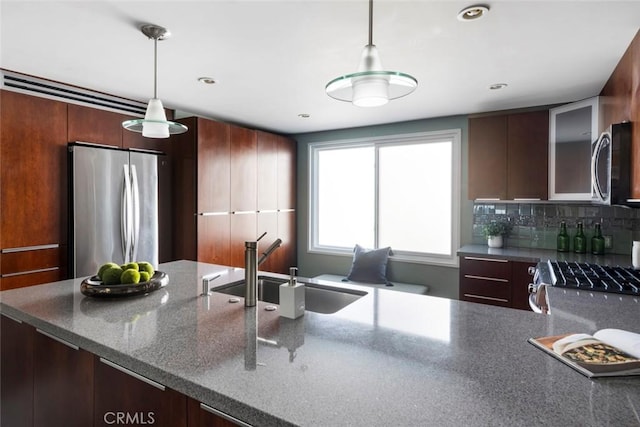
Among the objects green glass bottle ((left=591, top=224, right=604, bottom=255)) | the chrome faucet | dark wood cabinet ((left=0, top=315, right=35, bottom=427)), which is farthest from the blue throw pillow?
dark wood cabinet ((left=0, top=315, right=35, bottom=427))

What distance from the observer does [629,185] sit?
6.62 feet

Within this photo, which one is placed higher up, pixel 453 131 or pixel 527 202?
pixel 453 131

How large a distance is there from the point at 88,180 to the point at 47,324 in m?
1.94

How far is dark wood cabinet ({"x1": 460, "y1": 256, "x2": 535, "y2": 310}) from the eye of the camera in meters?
3.09

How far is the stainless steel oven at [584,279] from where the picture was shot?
1886 mm

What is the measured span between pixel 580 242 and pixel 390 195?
200 centimetres

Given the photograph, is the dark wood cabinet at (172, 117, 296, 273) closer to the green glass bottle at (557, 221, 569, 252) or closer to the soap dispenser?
the soap dispenser

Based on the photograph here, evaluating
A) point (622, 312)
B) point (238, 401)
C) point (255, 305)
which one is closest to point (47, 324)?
point (255, 305)

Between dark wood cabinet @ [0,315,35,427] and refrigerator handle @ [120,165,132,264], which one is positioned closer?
dark wood cabinet @ [0,315,35,427]

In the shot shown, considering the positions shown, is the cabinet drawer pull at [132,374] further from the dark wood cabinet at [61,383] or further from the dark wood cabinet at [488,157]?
the dark wood cabinet at [488,157]

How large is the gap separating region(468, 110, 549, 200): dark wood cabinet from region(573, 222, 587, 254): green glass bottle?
0.45 metres

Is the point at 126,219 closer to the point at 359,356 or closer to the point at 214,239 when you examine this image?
the point at 214,239

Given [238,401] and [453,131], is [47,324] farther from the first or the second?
[453,131]

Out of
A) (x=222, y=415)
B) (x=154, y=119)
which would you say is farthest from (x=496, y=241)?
(x=222, y=415)
